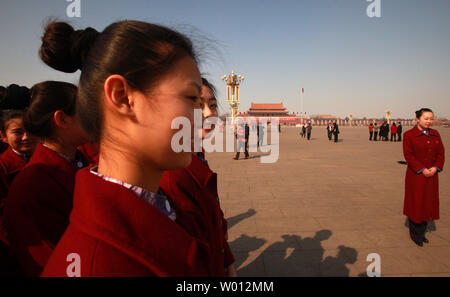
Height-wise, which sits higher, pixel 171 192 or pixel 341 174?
pixel 171 192

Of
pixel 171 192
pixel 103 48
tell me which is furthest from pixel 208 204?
pixel 103 48

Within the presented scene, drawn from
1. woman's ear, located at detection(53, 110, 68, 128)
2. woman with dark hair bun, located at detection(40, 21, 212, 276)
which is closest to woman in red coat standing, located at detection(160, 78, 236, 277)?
woman with dark hair bun, located at detection(40, 21, 212, 276)

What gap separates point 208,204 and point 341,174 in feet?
23.2

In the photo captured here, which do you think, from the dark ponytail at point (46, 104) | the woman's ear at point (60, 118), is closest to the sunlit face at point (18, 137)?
the dark ponytail at point (46, 104)

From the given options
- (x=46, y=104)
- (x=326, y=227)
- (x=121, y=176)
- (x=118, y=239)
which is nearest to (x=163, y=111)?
(x=121, y=176)

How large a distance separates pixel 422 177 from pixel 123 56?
403 cm

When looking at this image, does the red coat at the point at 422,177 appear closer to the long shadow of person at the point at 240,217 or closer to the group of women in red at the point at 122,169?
the long shadow of person at the point at 240,217

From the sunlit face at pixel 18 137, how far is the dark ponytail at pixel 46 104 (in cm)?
105

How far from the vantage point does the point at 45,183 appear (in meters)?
1.15

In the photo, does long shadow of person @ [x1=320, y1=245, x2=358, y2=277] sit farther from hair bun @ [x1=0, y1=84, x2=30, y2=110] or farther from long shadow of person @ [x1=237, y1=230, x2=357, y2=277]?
hair bun @ [x1=0, y1=84, x2=30, y2=110]

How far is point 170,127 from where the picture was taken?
675 mm
